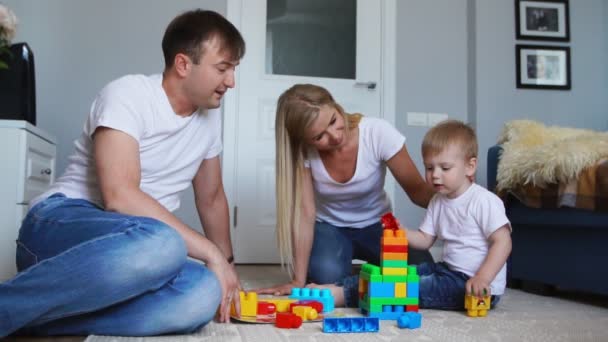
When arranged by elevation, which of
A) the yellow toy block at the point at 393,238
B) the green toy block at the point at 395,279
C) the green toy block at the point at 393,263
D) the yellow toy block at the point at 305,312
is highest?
the yellow toy block at the point at 393,238

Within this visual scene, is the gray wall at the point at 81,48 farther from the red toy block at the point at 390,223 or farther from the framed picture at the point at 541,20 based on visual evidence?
the framed picture at the point at 541,20

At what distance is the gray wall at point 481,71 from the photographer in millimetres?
3520

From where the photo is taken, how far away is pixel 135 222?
44.2 inches

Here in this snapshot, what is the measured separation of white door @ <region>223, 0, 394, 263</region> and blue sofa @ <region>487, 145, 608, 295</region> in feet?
4.56

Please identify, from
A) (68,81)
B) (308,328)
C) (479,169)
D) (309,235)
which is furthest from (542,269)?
(68,81)

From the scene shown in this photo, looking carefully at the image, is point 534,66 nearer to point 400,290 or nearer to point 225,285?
point 400,290

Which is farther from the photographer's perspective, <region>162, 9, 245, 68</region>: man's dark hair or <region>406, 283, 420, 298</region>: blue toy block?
<region>406, 283, 420, 298</region>: blue toy block

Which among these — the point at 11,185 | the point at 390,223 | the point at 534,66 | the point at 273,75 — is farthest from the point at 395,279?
the point at 534,66

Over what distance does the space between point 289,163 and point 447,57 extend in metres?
2.14

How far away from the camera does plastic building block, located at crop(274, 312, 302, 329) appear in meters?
1.28

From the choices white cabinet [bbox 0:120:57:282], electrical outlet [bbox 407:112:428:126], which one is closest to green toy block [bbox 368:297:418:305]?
white cabinet [bbox 0:120:57:282]

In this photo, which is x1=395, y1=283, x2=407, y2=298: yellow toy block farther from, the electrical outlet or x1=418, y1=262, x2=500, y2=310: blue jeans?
the electrical outlet

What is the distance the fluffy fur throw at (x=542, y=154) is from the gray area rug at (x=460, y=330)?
18.0 inches

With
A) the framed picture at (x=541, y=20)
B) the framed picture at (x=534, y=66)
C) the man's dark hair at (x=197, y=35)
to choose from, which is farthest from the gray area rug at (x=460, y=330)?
the framed picture at (x=541, y=20)
